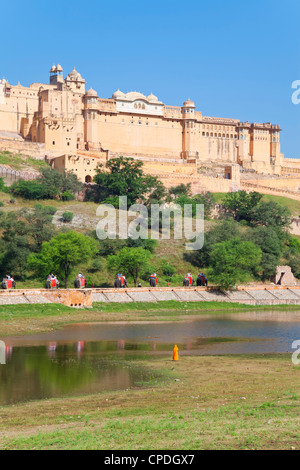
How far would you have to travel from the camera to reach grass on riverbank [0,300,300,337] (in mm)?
25625

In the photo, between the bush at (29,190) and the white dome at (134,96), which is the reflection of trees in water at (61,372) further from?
the white dome at (134,96)

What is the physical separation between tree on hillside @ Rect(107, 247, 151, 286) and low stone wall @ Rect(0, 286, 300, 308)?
3851 millimetres

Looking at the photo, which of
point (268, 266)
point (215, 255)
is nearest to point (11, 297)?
point (215, 255)

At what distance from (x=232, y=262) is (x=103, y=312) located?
12054mm

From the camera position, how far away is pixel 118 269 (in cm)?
4119

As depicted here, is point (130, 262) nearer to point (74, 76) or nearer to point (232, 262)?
point (232, 262)

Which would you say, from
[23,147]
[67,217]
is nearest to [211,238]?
[67,217]

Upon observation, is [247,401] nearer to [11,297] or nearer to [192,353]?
[192,353]

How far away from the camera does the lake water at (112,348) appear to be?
15.5 meters

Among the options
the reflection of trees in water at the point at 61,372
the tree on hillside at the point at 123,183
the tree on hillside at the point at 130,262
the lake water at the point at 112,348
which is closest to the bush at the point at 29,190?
the tree on hillside at the point at 123,183

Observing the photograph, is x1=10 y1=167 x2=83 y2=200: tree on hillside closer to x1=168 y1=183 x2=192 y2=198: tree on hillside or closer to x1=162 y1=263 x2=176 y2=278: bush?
x1=168 y1=183 x2=192 y2=198: tree on hillside

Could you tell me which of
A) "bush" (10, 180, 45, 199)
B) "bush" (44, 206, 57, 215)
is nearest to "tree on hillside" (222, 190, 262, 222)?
"bush" (10, 180, 45, 199)

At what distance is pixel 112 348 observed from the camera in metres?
21.1

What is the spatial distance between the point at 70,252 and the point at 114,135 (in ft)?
144
